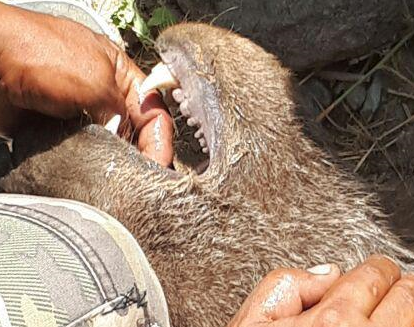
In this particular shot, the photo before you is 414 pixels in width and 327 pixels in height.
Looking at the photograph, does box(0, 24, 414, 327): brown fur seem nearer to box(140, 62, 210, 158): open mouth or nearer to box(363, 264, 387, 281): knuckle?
box(140, 62, 210, 158): open mouth

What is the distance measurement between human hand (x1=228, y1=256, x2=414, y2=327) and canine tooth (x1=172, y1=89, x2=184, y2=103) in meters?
0.97

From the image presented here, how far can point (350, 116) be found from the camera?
4.55 m

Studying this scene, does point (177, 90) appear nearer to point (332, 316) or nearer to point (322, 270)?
point (322, 270)

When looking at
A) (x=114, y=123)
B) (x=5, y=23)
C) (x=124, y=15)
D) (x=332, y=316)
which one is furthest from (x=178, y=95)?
(x=332, y=316)

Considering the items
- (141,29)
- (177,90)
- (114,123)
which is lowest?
(141,29)

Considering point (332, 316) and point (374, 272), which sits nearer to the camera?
point (332, 316)

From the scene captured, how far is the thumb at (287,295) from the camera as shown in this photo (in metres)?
2.53

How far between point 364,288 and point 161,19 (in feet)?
7.33

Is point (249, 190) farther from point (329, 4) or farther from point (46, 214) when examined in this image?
point (329, 4)

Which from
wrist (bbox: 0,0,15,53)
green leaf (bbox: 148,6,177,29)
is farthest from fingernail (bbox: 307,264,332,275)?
green leaf (bbox: 148,6,177,29)

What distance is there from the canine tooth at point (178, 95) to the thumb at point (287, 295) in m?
0.99

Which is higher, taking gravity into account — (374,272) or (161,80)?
(374,272)

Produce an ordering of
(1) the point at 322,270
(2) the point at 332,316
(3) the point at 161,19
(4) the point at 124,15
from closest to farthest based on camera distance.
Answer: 1. (2) the point at 332,316
2. (1) the point at 322,270
3. (3) the point at 161,19
4. (4) the point at 124,15

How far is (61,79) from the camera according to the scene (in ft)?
11.0
